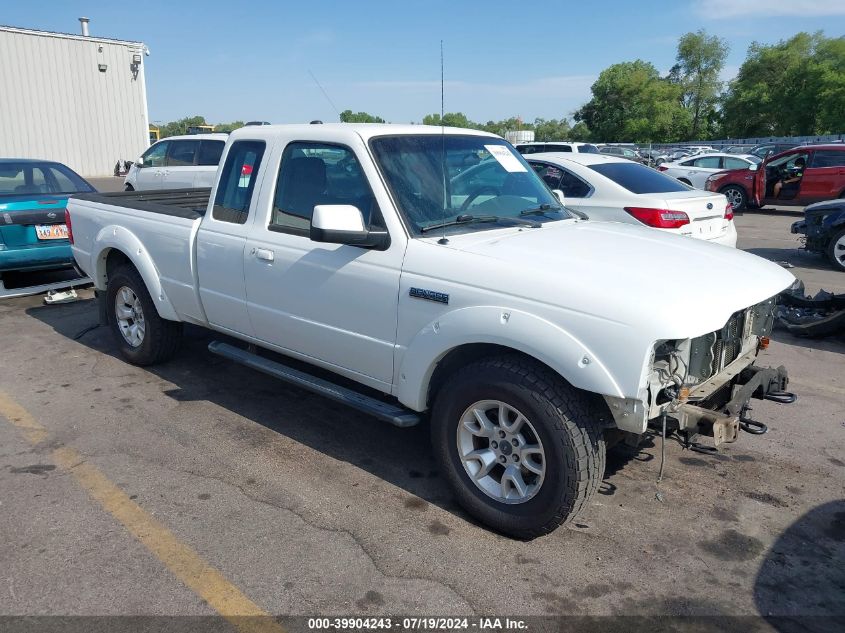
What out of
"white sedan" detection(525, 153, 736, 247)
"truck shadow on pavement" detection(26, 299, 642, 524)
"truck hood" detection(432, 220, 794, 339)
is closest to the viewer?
"truck hood" detection(432, 220, 794, 339)

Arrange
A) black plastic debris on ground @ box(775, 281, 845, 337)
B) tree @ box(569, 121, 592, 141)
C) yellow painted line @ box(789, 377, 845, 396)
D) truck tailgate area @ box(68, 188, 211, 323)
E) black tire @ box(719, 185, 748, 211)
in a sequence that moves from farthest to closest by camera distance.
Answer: tree @ box(569, 121, 592, 141) < black tire @ box(719, 185, 748, 211) < black plastic debris on ground @ box(775, 281, 845, 337) < yellow painted line @ box(789, 377, 845, 396) < truck tailgate area @ box(68, 188, 211, 323)

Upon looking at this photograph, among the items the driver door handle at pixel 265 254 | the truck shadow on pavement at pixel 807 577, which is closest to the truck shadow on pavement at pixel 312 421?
the truck shadow on pavement at pixel 807 577

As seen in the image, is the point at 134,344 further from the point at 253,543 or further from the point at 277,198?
the point at 253,543

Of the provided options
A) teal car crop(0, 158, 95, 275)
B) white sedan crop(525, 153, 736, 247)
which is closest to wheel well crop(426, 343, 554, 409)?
white sedan crop(525, 153, 736, 247)

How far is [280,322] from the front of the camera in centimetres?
438

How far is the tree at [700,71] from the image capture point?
91.8 meters

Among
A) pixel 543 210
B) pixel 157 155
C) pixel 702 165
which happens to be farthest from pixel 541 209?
pixel 702 165

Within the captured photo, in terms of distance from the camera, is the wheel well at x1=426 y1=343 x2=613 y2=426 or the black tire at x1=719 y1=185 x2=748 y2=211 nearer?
the wheel well at x1=426 y1=343 x2=613 y2=426

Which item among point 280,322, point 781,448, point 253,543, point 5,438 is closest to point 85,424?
point 5,438

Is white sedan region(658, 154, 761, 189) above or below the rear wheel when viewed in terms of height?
above

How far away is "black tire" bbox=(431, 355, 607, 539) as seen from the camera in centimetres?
312

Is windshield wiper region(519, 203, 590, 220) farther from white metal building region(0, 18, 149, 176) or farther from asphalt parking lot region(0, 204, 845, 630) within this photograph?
white metal building region(0, 18, 149, 176)

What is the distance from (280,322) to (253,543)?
4.86 feet

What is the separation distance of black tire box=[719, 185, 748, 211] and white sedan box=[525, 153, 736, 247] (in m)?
11.3
